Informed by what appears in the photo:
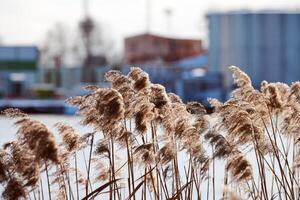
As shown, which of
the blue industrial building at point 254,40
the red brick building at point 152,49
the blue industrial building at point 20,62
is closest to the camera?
the blue industrial building at point 254,40

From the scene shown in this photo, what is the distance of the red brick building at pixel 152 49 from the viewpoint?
196 ft

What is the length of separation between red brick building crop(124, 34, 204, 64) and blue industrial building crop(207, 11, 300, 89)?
1745 cm

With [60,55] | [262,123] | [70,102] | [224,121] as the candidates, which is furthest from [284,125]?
[60,55]

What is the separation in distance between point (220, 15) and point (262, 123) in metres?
37.0

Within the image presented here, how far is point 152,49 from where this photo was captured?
2343 inches

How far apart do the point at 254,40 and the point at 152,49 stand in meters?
19.4

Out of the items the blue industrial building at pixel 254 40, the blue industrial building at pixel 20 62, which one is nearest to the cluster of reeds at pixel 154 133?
the blue industrial building at pixel 254 40

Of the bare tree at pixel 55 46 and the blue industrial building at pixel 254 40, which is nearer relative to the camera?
the blue industrial building at pixel 254 40

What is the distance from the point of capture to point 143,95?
419cm

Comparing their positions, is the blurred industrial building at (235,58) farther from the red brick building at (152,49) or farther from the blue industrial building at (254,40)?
the red brick building at (152,49)

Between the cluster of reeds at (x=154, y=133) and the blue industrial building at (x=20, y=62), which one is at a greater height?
the cluster of reeds at (x=154, y=133)

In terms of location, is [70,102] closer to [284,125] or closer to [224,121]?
[224,121]

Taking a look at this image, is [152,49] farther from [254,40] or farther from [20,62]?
[254,40]

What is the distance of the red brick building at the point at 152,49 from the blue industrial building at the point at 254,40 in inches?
687
